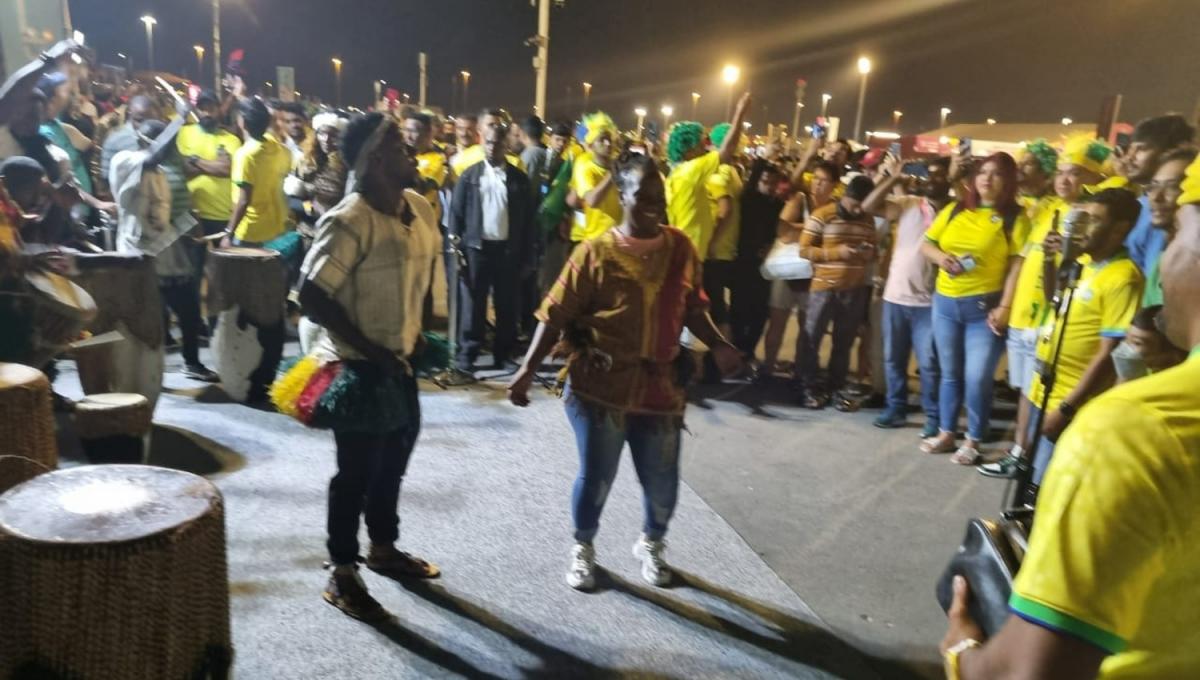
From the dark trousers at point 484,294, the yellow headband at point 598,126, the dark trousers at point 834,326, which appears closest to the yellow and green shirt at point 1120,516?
the dark trousers at point 834,326

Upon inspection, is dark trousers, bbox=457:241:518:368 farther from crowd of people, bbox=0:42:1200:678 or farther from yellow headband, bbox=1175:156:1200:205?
yellow headband, bbox=1175:156:1200:205

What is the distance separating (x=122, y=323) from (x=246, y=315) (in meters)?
0.85

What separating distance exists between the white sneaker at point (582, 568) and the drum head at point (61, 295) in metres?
2.85

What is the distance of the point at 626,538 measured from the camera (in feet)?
13.4

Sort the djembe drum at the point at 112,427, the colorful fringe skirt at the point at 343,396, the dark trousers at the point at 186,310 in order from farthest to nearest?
the dark trousers at the point at 186,310 < the djembe drum at the point at 112,427 < the colorful fringe skirt at the point at 343,396

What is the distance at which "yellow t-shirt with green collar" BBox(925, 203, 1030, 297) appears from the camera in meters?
5.27

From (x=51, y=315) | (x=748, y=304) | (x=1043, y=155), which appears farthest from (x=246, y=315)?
(x=1043, y=155)

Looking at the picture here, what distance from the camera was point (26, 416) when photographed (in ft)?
10.3

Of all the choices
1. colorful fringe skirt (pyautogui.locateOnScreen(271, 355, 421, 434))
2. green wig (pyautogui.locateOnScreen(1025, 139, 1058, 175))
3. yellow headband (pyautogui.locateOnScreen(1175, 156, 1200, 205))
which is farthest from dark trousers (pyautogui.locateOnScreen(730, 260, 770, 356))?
yellow headband (pyautogui.locateOnScreen(1175, 156, 1200, 205))

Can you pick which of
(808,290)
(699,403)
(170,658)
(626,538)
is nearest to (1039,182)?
(808,290)

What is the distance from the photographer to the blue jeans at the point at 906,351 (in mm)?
5902

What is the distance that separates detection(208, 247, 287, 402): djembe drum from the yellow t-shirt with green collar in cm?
474

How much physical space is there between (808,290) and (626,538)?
3.49 meters

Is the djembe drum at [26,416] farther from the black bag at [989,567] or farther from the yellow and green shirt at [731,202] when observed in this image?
the yellow and green shirt at [731,202]
